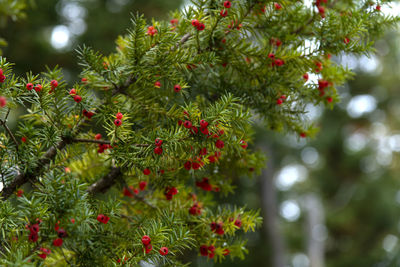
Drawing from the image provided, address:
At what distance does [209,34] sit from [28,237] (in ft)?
2.79

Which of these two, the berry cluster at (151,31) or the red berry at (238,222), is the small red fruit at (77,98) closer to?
the berry cluster at (151,31)

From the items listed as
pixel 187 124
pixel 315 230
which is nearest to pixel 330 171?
pixel 315 230

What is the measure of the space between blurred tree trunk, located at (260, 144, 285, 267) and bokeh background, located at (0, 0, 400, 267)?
0.02m

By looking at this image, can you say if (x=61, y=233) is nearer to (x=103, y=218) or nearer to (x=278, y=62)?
(x=103, y=218)

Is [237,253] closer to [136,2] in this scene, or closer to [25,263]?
[25,263]

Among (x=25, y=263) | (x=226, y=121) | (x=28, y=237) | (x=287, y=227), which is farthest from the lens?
(x=287, y=227)

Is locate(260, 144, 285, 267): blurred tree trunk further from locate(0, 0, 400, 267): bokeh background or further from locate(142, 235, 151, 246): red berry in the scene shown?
locate(142, 235, 151, 246): red berry

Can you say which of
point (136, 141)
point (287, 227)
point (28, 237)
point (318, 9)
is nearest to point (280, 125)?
point (318, 9)

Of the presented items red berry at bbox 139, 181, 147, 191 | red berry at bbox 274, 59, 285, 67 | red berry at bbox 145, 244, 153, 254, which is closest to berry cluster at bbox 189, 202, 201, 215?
red berry at bbox 139, 181, 147, 191

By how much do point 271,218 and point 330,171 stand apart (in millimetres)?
2342

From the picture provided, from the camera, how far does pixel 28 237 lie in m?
1.01

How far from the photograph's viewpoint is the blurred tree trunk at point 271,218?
625cm

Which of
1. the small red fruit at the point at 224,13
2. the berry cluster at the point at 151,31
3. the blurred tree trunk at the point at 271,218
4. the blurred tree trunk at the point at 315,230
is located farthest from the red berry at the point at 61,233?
the blurred tree trunk at the point at 315,230

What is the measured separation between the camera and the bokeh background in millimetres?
5812
